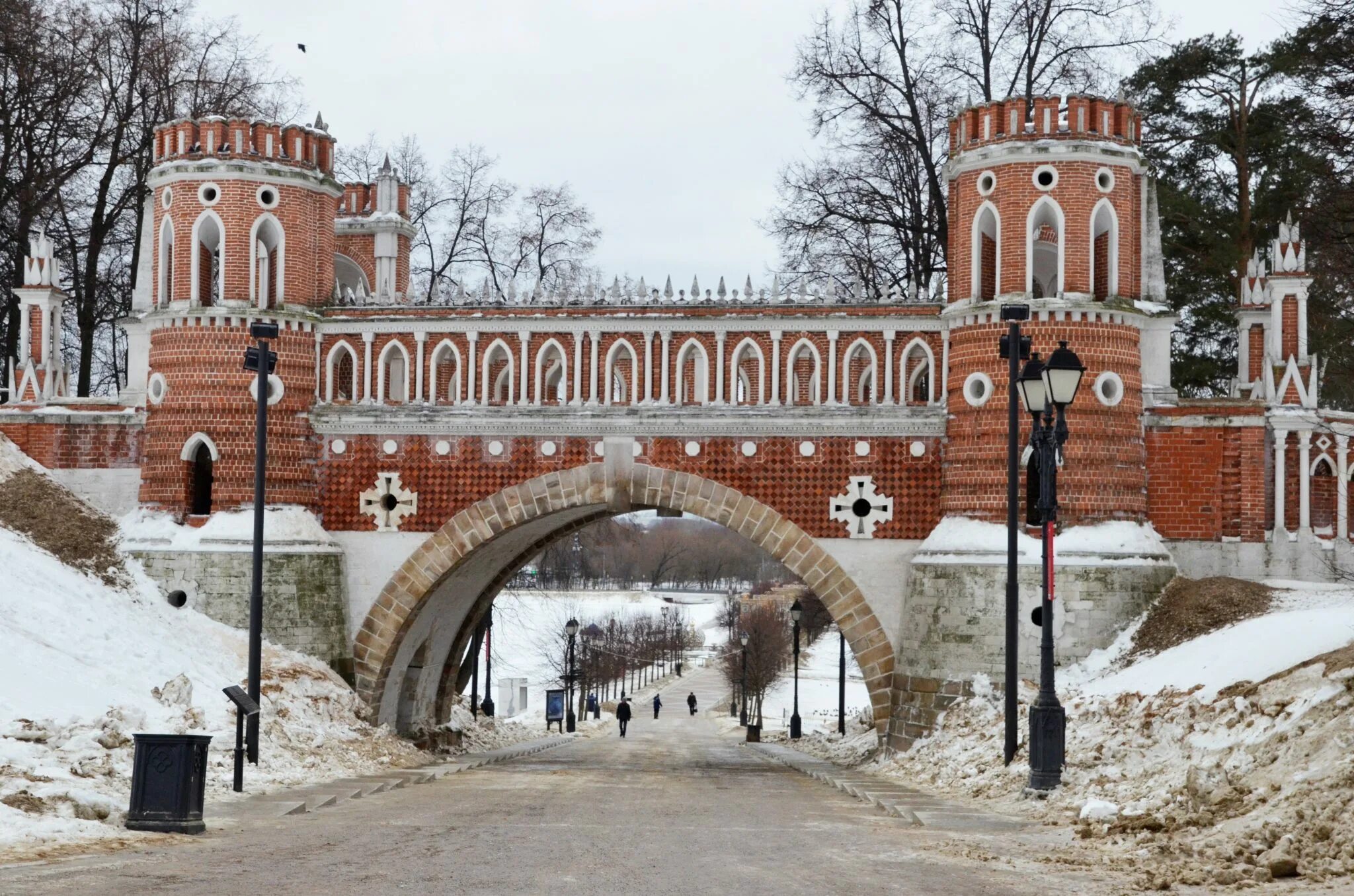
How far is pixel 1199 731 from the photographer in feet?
45.0

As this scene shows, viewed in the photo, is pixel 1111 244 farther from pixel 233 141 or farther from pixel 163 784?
pixel 163 784

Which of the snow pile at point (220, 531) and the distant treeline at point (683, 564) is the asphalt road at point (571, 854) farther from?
the distant treeline at point (683, 564)

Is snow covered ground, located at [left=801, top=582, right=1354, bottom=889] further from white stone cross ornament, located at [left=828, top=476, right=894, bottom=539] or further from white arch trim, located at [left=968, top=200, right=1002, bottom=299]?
white arch trim, located at [left=968, top=200, right=1002, bottom=299]

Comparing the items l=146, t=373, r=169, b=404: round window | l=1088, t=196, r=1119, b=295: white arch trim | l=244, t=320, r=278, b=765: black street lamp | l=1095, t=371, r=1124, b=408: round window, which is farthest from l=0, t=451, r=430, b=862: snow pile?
l=1088, t=196, r=1119, b=295: white arch trim

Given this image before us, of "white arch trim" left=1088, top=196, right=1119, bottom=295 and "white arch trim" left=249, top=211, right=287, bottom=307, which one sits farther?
"white arch trim" left=249, top=211, right=287, bottom=307

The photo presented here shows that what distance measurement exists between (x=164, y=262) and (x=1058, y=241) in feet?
42.9

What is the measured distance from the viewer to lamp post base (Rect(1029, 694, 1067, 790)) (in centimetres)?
1458

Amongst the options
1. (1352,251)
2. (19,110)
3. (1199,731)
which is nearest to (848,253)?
(1352,251)

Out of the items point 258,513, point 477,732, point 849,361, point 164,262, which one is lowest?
point 477,732

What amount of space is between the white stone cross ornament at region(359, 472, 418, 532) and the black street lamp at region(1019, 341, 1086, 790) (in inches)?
419

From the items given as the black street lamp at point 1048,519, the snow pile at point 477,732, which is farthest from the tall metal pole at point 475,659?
the black street lamp at point 1048,519

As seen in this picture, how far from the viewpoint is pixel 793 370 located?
74.2 feet

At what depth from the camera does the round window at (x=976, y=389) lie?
2130cm

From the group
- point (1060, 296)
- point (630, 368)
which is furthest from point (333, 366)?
point (1060, 296)
